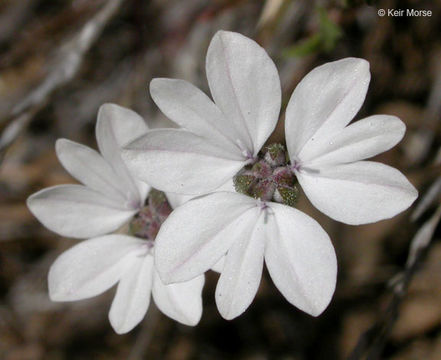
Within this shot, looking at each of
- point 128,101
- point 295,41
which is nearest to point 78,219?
point 128,101

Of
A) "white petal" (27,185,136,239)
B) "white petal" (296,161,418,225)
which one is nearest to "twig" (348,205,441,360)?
"white petal" (296,161,418,225)

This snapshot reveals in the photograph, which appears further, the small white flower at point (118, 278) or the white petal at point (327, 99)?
the small white flower at point (118, 278)

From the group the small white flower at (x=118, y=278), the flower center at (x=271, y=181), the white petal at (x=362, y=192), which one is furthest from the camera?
Result: the small white flower at (x=118, y=278)

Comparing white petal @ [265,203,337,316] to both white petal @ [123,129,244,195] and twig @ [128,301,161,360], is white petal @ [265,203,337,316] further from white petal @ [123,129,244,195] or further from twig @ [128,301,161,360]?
twig @ [128,301,161,360]

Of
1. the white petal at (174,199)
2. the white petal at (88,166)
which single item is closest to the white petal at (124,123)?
the white petal at (88,166)

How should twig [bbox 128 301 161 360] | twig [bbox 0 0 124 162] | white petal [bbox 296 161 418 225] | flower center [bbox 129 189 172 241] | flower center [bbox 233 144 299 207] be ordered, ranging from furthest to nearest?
twig [bbox 128 301 161 360] → twig [bbox 0 0 124 162] → flower center [bbox 129 189 172 241] → flower center [bbox 233 144 299 207] → white petal [bbox 296 161 418 225]

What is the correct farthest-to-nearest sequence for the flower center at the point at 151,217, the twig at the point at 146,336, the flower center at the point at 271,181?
the twig at the point at 146,336, the flower center at the point at 151,217, the flower center at the point at 271,181

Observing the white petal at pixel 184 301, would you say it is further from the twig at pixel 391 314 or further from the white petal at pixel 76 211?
the twig at pixel 391 314

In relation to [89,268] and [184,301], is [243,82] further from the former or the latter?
[89,268]
